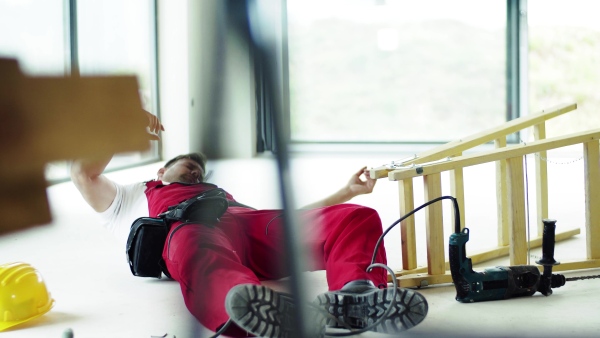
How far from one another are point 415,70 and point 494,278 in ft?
14.2

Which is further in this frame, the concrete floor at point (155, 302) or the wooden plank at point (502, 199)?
the wooden plank at point (502, 199)

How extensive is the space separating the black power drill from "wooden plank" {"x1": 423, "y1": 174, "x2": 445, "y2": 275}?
13cm

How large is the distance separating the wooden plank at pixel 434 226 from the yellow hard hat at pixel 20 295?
720 millimetres

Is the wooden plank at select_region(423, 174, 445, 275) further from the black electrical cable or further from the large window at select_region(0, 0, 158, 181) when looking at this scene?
the large window at select_region(0, 0, 158, 181)

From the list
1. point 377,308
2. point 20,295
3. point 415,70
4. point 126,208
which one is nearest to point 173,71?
point 377,308

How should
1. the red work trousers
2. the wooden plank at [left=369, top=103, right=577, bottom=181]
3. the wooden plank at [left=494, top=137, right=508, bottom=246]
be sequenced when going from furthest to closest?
the wooden plank at [left=494, top=137, right=508, bottom=246]
the wooden plank at [left=369, top=103, right=577, bottom=181]
the red work trousers

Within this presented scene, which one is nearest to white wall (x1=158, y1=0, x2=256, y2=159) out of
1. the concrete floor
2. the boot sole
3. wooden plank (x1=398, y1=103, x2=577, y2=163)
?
the concrete floor

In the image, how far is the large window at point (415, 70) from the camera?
17.2 ft

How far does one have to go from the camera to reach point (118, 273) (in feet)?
5.38

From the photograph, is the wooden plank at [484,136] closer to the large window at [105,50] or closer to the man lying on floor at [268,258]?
the man lying on floor at [268,258]

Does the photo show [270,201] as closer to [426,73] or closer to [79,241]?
[79,241]

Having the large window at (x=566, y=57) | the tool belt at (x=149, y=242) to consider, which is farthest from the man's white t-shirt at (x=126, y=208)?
the large window at (x=566, y=57)

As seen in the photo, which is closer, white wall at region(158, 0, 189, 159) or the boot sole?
white wall at region(158, 0, 189, 159)

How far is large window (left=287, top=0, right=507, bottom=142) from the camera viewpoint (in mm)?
5230
